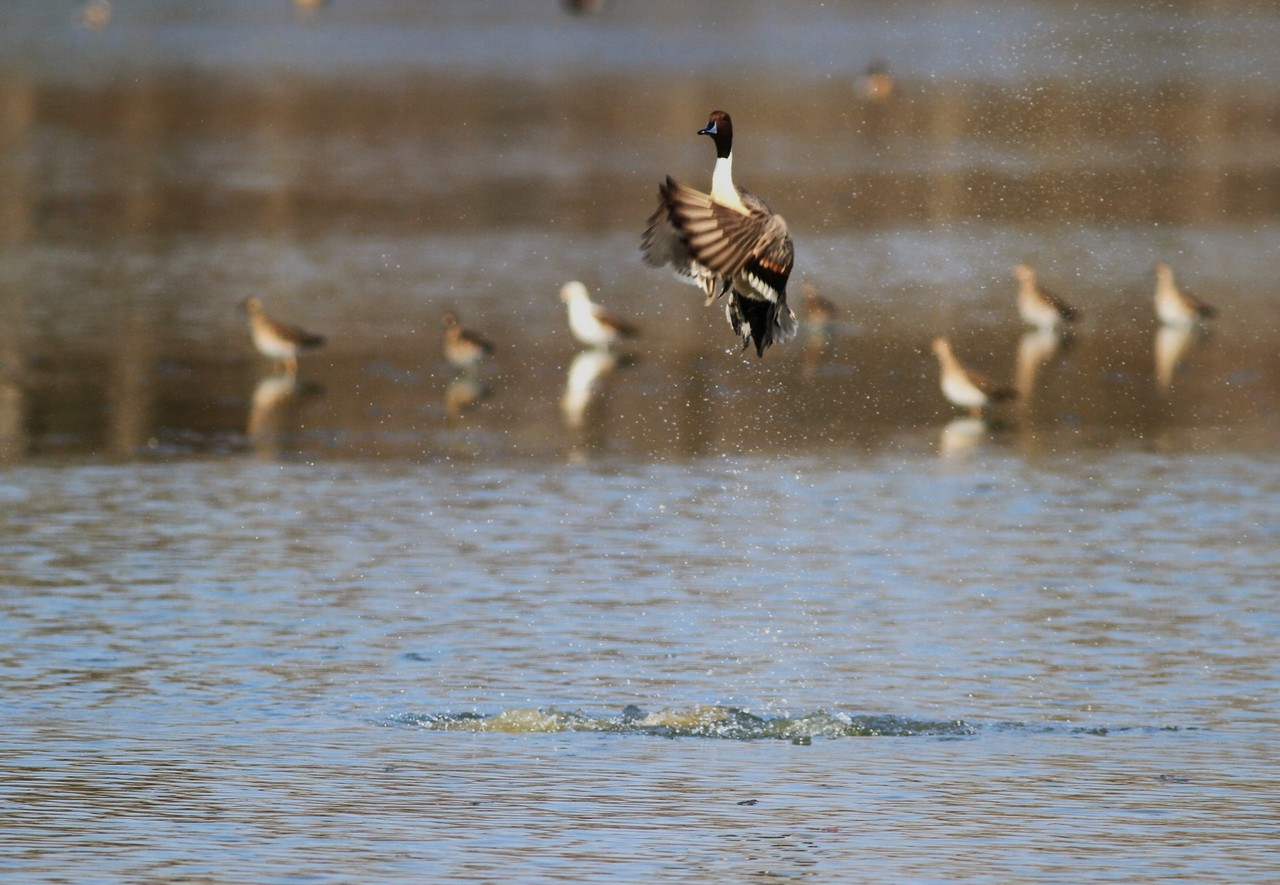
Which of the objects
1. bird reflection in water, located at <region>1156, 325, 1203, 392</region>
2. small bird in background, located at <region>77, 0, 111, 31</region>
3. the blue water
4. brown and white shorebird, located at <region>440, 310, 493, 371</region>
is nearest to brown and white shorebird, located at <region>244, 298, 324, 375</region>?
brown and white shorebird, located at <region>440, 310, 493, 371</region>

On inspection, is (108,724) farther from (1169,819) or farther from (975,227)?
(975,227)

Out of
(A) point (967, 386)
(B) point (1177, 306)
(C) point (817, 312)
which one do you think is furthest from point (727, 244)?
(B) point (1177, 306)

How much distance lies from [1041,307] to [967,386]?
4.95 m

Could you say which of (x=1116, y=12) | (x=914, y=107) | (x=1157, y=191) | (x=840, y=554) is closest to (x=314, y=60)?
(x=914, y=107)

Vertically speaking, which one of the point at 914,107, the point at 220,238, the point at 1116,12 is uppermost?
the point at 1116,12

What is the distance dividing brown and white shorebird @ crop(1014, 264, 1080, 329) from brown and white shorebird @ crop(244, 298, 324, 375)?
303 inches

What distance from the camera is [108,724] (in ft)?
37.9

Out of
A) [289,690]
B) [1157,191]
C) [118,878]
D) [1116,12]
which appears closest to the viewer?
[118,878]

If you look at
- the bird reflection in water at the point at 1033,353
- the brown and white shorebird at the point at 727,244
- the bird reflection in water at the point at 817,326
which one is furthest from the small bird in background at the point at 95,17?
the brown and white shorebird at the point at 727,244

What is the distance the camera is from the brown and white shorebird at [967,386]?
21.4 meters

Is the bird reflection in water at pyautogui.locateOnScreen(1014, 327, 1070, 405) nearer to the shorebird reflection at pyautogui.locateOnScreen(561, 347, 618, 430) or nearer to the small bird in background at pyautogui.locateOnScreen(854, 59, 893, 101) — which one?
the shorebird reflection at pyautogui.locateOnScreen(561, 347, 618, 430)

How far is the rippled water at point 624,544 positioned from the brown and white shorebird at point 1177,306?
0.98 ft

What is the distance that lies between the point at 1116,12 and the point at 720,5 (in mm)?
23336

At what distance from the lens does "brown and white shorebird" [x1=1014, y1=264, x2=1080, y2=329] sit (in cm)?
2603
